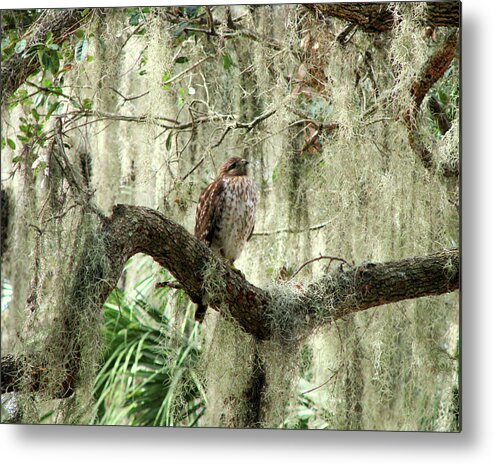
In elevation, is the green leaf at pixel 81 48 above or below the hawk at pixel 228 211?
above

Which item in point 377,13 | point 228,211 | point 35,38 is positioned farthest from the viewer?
point 228,211

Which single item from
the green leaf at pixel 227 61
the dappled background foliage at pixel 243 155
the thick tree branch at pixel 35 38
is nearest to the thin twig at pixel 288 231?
the dappled background foliage at pixel 243 155

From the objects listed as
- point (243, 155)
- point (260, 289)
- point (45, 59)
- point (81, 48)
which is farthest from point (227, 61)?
point (260, 289)

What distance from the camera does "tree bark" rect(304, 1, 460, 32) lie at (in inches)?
100

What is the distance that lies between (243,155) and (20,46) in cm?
79

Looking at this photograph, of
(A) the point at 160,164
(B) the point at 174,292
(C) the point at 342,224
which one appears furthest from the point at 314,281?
(A) the point at 160,164

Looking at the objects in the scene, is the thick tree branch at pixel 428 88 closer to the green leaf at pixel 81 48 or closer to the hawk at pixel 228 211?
the hawk at pixel 228 211

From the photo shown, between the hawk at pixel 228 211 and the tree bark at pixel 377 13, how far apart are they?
0.55m

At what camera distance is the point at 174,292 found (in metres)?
2.75

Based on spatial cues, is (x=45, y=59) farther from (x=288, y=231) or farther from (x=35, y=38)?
(x=288, y=231)

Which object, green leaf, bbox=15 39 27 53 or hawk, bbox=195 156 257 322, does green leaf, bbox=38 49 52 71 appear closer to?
green leaf, bbox=15 39 27 53

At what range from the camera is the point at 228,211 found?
9.34 feet

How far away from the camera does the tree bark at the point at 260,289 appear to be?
100 inches

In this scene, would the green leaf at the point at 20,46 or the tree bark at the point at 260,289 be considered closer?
the tree bark at the point at 260,289
